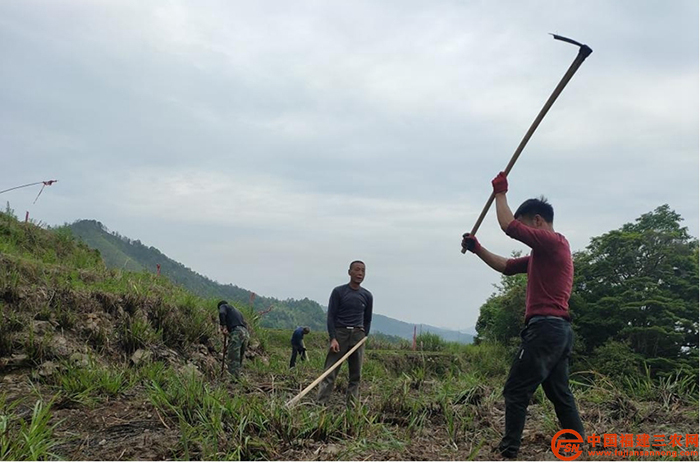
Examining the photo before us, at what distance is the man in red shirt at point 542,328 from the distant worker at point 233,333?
191 inches

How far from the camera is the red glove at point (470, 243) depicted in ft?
14.4

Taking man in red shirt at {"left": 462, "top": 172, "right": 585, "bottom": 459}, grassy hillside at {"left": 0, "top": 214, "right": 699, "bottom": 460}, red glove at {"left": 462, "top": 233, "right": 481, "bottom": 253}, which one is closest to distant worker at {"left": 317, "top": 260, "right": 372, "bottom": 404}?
grassy hillside at {"left": 0, "top": 214, "right": 699, "bottom": 460}

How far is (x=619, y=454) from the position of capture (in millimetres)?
Result: 3527

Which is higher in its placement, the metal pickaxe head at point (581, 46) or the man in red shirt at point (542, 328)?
the metal pickaxe head at point (581, 46)

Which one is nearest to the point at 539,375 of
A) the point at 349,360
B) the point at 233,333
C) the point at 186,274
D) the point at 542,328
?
the point at 542,328

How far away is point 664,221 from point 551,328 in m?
26.5

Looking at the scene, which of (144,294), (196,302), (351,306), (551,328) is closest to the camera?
(551,328)

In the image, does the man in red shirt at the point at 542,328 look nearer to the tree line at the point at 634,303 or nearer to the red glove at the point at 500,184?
the red glove at the point at 500,184

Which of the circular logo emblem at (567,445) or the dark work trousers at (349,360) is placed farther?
the dark work trousers at (349,360)

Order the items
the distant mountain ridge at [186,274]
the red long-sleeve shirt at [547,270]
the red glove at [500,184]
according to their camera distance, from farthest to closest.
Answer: the distant mountain ridge at [186,274] < the red glove at [500,184] < the red long-sleeve shirt at [547,270]

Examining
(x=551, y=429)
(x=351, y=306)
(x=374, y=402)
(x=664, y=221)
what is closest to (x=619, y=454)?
(x=551, y=429)

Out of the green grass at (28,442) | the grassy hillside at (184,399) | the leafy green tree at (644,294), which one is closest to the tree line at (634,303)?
the leafy green tree at (644,294)

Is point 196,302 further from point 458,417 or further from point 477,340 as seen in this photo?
point 477,340

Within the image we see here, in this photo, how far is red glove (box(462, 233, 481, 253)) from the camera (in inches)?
172
